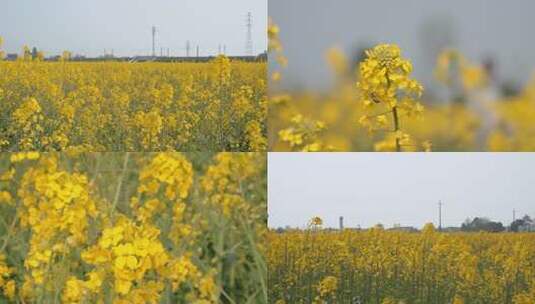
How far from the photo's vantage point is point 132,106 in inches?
131

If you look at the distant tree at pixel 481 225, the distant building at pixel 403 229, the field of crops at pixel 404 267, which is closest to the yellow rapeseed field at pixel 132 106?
the field of crops at pixel 404 267

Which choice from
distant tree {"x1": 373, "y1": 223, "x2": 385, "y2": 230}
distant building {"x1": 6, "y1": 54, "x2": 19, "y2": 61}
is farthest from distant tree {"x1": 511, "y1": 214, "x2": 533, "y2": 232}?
distant building {"x1": 6, "y1": 54, "x2": 19, "y2": 61}

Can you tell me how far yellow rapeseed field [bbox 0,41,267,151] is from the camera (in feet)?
10.7

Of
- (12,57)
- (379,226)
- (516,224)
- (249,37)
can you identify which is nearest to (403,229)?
(379,226)

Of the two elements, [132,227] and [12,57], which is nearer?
[132,227]

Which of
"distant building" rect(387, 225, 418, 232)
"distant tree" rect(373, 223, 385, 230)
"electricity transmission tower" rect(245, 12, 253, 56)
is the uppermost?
"electricity transmission tower" rect(245, 12, 253, 56)

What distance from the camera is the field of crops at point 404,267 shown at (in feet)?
10.9

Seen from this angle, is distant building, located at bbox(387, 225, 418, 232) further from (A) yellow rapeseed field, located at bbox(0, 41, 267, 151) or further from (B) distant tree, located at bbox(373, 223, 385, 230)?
(A) yellow rapeseed field, located at bbox(0, 41, 267, 151)

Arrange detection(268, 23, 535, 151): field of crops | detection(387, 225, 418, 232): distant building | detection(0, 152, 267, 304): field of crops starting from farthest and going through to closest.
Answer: detection(387, 225, 418, 232): distant building, detection(268, 23, 535, 151): field of crops, detection(0, 152, 267, 304): field of crops

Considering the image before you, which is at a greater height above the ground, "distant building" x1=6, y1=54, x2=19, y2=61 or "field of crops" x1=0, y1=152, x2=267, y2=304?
"distant building" x1=6, y1=54, x2=19, y2=61

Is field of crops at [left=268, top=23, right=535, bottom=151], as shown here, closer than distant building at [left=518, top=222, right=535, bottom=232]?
Yes

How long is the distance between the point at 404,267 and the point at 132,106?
1365mm

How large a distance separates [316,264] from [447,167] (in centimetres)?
70

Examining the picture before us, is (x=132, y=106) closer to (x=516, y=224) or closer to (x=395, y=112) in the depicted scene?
(x=395, y=112)
